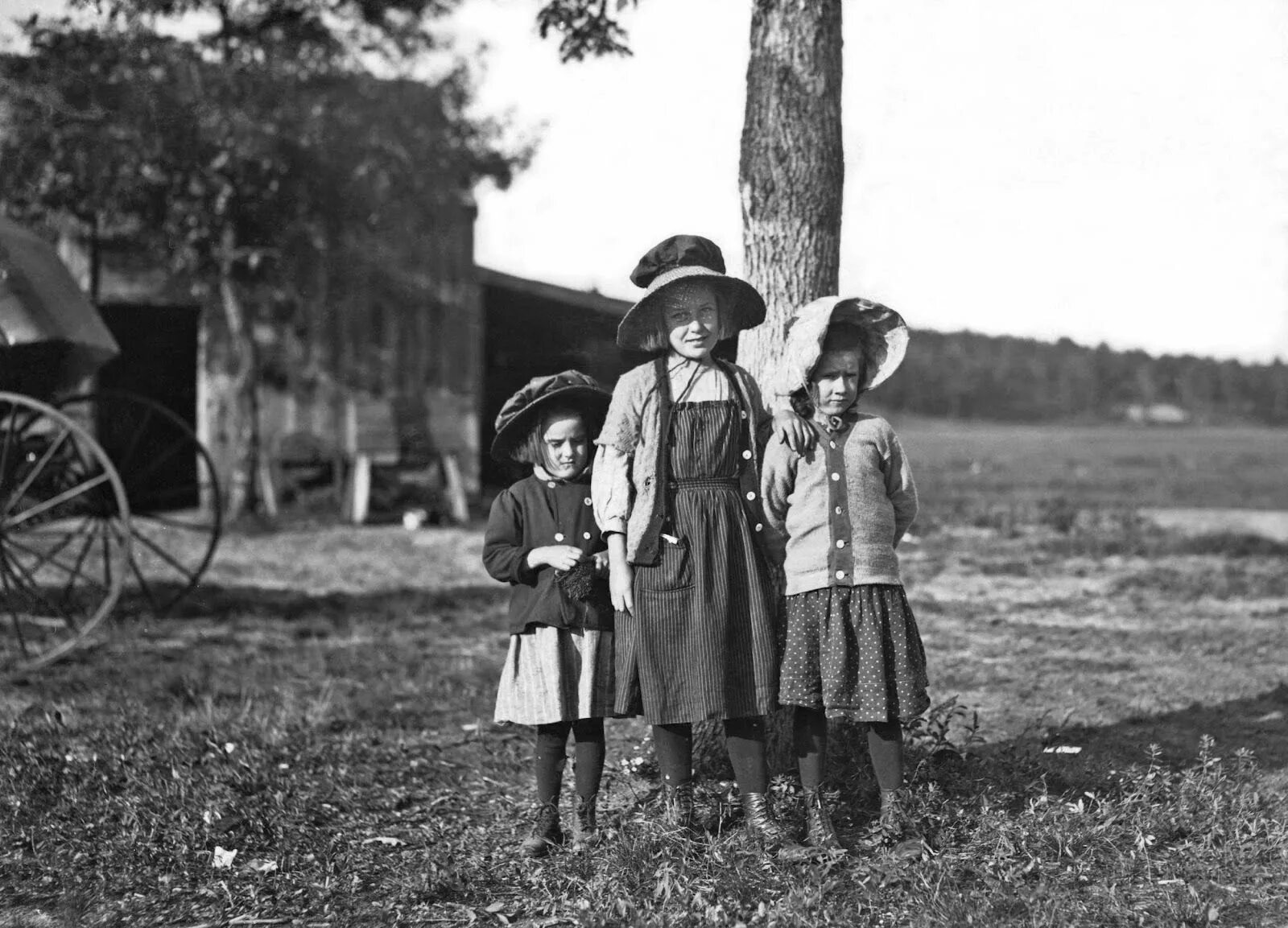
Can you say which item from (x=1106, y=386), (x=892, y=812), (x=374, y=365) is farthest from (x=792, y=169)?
(x=1106, y=386)

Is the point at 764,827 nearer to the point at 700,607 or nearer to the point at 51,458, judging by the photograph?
the point at 700,607

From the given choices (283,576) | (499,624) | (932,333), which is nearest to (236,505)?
(283,576)

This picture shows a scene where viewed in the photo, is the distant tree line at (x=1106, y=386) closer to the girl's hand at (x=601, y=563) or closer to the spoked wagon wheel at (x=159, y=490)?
the spoked wagon wheel at (x=159, y=490)

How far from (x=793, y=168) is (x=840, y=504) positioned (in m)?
1.21

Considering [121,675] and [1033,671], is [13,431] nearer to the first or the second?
[121,675]

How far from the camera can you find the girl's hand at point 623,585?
3.34m

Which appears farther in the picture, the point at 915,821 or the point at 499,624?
the point at 499,624

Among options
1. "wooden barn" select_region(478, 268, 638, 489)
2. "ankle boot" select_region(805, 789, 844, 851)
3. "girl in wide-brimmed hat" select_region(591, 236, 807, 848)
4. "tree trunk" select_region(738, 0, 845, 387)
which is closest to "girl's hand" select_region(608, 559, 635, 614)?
"girl in wide-brimmed hat" select_region(591, 236, 807, 848)

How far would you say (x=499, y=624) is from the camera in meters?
7.42

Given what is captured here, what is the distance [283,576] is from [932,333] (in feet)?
112

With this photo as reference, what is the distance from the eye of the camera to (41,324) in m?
6.26

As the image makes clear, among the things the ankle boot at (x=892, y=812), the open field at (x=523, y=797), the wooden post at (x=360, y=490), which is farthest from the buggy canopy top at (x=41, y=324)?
the wooden post at (x=360, y=490)

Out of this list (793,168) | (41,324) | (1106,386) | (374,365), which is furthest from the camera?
(1106,386)

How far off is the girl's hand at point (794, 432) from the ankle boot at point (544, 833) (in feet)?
3.91
